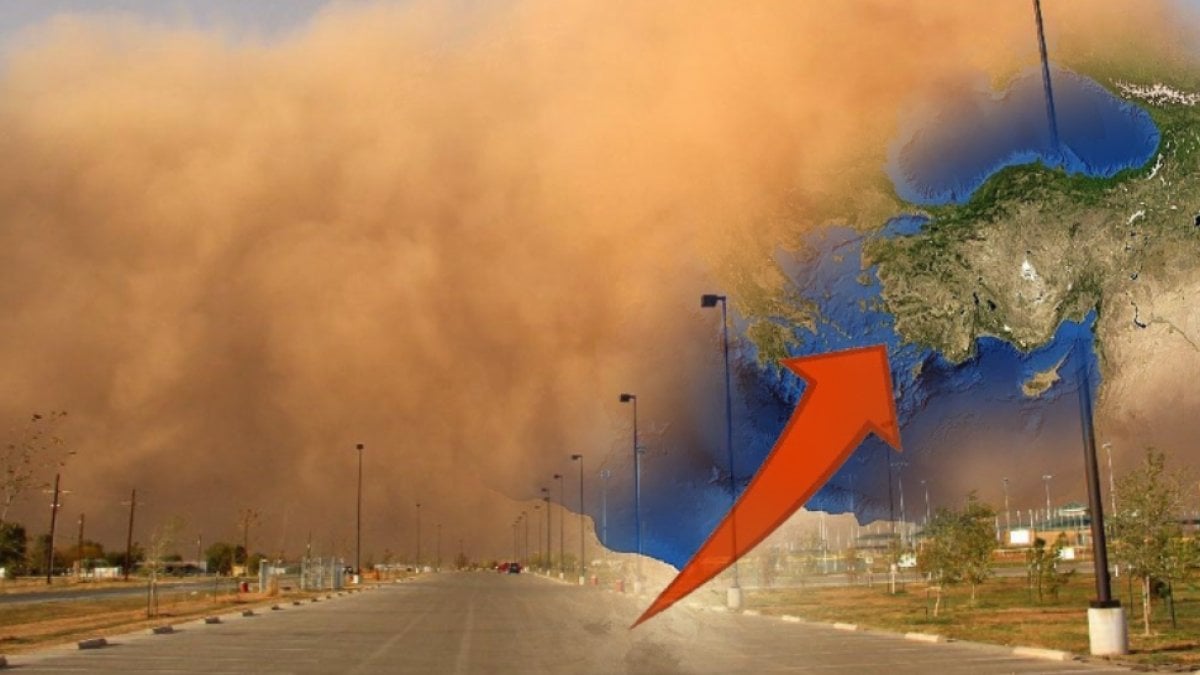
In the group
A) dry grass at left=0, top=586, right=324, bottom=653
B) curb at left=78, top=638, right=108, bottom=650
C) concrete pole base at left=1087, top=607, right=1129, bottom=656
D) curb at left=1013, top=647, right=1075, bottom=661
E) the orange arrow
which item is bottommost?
dry grass at left=0, top=586, right=324, bottom=653

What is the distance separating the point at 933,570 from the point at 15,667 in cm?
2964

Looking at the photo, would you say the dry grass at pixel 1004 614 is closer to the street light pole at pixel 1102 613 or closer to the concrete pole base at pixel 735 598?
the street light pole at pixel 1102 613

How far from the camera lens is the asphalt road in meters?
21.7

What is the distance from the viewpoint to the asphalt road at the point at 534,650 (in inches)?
853

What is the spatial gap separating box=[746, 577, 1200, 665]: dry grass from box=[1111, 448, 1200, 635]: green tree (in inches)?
60.7

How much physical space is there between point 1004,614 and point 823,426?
2143cm

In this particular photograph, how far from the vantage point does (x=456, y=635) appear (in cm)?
3222

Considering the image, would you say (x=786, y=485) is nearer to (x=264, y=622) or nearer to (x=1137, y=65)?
(x=1137, y=65)

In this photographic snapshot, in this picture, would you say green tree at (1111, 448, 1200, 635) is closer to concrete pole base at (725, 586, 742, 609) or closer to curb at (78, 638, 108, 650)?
concrete pole base at (725, 586, 742, 609)

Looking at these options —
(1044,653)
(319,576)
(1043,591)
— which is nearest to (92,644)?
(1044,653)

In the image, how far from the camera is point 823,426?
20.8m

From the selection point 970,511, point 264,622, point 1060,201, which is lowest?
point 264,622

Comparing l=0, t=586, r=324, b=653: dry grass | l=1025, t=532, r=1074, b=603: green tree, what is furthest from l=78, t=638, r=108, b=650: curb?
l=1025, t=532, r=1074, b=603: green tree

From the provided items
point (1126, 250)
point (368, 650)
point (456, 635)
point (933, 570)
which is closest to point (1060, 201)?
point (1126, 250)
